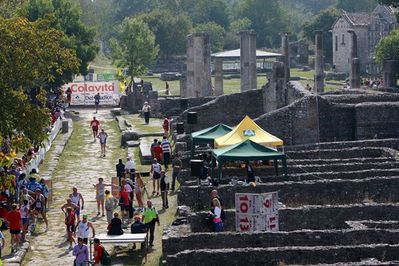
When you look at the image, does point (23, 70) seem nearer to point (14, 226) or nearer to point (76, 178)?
point (14, 226)

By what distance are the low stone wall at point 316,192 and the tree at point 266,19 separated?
91179 mm

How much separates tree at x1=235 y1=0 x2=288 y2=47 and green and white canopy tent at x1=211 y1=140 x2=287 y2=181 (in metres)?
89.5

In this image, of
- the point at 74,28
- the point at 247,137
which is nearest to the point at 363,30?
the point at 74,28

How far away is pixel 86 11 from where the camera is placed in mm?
126688

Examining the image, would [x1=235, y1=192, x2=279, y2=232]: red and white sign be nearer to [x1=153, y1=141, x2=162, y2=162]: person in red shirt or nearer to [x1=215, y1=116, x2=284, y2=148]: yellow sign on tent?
[x1=215, y1=116, x2=284, y2=148]: yellow sign on tent

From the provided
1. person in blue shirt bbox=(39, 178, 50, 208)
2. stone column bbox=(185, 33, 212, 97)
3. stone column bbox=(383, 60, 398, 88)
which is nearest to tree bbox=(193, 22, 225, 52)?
stone column bbox=(383, 60, 398, 88)

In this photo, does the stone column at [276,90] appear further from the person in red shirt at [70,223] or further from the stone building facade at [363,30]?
the stone building facade at [363,30]

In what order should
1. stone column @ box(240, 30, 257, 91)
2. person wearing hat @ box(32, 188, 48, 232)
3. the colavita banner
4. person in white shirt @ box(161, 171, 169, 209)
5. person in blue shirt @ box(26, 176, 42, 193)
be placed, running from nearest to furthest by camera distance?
1. person wearing hat @ box(32, 188, 48, 232)
2. person in blue shirt @ box(26, 176, 42, 193)
3. person in white shirt @ box(161, 171, 169, 209)
4. stone column @ box(240, 30, 257, 91)
5. the colavita banner

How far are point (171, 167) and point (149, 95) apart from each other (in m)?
20.7

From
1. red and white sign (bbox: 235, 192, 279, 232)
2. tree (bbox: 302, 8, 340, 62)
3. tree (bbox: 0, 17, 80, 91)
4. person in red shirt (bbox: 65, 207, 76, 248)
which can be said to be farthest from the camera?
tree (bbox: 302, 8, 340, 62)

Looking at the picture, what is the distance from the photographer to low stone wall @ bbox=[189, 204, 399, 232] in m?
25.7

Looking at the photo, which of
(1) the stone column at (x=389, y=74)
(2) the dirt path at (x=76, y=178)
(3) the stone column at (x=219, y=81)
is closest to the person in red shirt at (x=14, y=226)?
(2) the dirt path at (x=76, y=178)

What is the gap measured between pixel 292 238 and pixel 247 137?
9.87 m

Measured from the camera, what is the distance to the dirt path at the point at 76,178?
86.3ft
